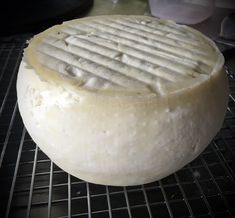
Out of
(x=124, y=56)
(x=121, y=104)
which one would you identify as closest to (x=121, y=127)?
(x=121, y=104)

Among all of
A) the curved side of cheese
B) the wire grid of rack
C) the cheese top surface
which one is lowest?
the wire grid of rack

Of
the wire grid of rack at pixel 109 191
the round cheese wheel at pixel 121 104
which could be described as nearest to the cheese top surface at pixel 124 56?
the round cheese wheel at pixel 121 104

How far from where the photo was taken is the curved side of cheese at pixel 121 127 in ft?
1.83

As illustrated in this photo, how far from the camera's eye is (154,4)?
1480mm

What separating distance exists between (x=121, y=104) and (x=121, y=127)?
0.11ft

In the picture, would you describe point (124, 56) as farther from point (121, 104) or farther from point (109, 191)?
point (109, 191)

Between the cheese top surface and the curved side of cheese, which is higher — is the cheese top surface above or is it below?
above

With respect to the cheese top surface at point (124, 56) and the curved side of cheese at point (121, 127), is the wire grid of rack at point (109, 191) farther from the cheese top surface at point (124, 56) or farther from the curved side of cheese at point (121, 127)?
the cheese top surface at point (124, 56)

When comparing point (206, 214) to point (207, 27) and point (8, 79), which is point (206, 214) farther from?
point (207, 27)

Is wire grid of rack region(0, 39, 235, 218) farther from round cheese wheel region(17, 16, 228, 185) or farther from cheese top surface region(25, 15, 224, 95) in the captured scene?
cheese top surface region(25, 15, 224, 95)

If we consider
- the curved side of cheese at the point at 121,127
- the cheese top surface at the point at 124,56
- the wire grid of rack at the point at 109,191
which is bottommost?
the wire grid of rack at the point at 109,191

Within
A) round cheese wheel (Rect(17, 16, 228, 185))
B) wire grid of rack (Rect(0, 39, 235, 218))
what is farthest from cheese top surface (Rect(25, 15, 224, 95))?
wire grid of rack (Rect(0, 39, 235, 218))

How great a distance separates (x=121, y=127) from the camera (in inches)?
22.0

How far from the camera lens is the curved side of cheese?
56 cm
